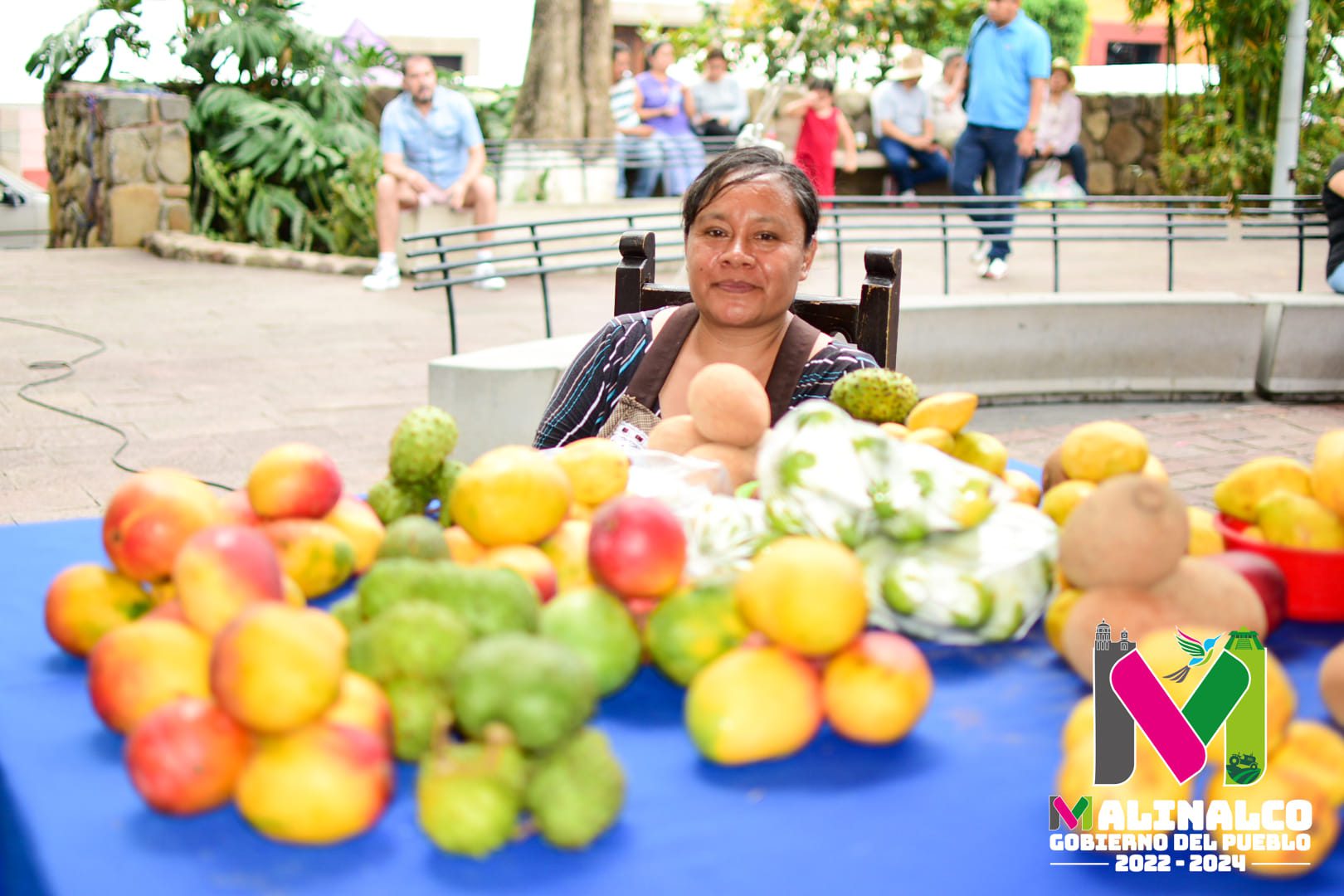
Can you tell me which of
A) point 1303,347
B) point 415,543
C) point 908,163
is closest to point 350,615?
point 415,543

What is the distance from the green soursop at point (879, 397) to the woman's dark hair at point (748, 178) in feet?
2.47

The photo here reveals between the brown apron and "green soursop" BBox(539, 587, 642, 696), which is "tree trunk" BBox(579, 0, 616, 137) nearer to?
the brown apron

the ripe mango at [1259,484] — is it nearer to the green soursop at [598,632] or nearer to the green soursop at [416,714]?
the green soursop at [598,632]

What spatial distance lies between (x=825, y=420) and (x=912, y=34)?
16.8 metres

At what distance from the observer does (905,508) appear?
134 centimetres

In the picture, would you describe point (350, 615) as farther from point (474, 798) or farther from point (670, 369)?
point (670, 369)

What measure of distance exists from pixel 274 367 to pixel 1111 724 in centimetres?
660

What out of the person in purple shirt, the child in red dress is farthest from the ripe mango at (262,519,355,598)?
the person in purple shirt

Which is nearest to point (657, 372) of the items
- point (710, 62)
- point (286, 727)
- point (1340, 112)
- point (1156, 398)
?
point (286, 727)

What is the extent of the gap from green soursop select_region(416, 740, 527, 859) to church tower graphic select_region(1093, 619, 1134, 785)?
51 cm

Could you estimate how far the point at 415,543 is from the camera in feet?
4.61

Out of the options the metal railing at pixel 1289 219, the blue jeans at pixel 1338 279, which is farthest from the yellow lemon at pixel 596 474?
the blue jeans at pixel 1338 279

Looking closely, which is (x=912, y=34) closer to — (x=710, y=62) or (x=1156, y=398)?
(x=710, y=62)

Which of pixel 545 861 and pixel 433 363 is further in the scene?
pixel 433 363
